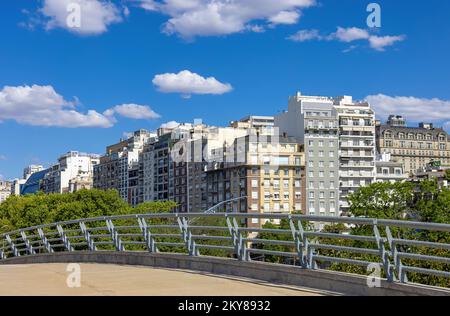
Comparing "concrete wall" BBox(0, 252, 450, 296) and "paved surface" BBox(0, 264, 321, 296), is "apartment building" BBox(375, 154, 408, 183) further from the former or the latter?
→ "paved surface" BBox(0, 264, 321, 296)

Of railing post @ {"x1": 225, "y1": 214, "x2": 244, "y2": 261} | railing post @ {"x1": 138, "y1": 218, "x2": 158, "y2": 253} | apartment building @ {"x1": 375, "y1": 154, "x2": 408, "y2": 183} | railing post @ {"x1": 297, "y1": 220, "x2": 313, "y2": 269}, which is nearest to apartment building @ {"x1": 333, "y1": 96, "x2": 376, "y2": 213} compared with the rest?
apartment building @ {"x1": 375, "y1": 154, "x2": 408, "y2": 183}

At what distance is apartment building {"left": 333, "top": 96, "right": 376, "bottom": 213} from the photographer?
14000cm

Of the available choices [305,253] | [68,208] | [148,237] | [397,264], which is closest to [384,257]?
[397,264]

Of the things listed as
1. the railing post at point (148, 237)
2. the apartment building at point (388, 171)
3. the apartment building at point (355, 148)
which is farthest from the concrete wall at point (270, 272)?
the apartment building at point (388, 171)

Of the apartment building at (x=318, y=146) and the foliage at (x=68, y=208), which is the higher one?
the apartment building at (x=318, y=146)

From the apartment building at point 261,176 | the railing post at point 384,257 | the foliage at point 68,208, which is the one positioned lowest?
the foliage at point 68,208

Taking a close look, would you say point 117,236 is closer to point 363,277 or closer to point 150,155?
point 363,277

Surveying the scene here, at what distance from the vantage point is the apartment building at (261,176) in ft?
403

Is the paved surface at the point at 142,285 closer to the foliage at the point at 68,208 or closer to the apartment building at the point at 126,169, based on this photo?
the foliage at the point at 68,208

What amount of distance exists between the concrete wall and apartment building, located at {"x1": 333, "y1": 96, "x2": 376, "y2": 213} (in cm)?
12441

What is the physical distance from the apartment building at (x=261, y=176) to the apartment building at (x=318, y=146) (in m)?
2.79
